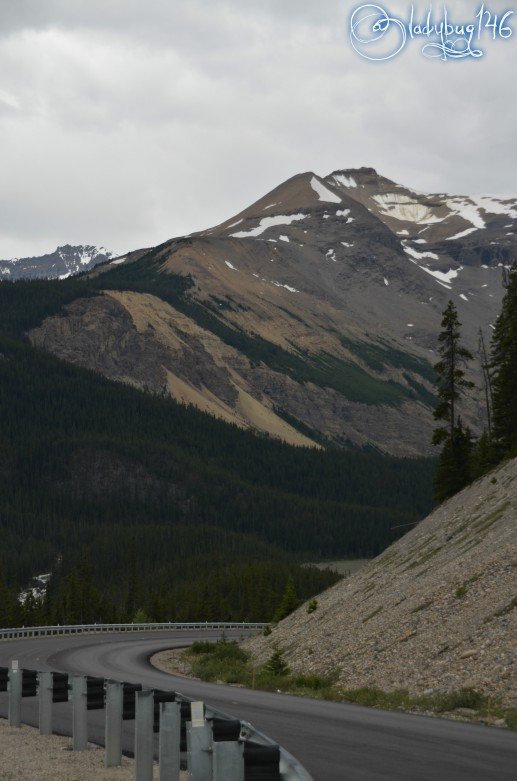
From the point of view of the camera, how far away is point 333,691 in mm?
28359

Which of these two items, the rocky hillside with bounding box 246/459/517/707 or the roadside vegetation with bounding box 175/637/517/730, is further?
the rocky hillside with bounding box 246/459/517/707

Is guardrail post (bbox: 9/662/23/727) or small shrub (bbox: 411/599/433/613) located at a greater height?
small shrub (bbox: 411/599/433/613)

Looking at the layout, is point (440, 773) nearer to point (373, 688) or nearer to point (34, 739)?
point (34, 739)

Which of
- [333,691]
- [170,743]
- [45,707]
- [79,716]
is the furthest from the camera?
[333,691]

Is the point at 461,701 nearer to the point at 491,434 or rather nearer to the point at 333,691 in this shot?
the point at 333,691

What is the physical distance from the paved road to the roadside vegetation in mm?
1082

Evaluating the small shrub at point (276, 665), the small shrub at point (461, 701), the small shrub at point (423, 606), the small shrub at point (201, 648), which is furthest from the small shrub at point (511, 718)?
the small shrub at point (201, 648)

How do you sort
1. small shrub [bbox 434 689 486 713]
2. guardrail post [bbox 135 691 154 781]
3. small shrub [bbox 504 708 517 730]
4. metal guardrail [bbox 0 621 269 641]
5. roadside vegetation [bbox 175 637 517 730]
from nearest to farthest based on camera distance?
guardrail post [bbox 135 691 154 781], small shrub [bbox 504 708 517 730], roadside vegetation [bbox 175 637 517 730], small shrub [bbox 434 689 486 713], metal guardrail [bbox 0 621 269 641]

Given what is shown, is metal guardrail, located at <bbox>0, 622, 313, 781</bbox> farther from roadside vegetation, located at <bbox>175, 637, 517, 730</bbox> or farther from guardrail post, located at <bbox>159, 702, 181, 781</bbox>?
roadside vegetation, located at <bbox>175, 637, 517, 730</bbox>

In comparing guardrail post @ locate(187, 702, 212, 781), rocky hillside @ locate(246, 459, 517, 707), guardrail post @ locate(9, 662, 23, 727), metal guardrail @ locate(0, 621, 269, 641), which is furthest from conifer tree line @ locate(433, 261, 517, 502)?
guardrail post @ locate(187, 702, 212, 781)

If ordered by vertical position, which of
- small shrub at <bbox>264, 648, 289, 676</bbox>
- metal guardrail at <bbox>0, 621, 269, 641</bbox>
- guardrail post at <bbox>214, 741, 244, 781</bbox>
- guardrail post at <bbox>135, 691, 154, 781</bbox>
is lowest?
metal guardrail at <bbox>0, 621, 269, 641</bbox>

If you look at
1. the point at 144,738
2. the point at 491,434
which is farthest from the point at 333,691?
the point at 491,434

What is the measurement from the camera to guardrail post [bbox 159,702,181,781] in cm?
1338

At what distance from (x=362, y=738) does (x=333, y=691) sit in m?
11.2
